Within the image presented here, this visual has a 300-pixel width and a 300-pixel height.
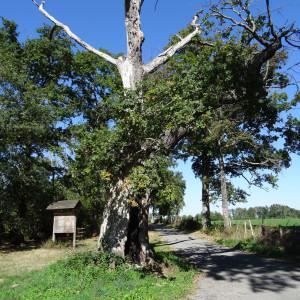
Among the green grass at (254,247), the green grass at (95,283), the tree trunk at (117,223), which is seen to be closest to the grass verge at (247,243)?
the green grass at (254,247)

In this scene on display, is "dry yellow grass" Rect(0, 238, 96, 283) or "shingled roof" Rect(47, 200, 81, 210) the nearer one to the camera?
"dry yellow grass" Rect(0, 238, 96, 283)

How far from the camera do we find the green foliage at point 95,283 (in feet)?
28.2

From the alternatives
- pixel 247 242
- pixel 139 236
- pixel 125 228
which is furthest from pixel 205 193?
pixel 125 228

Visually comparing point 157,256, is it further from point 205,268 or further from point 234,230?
point 234,230

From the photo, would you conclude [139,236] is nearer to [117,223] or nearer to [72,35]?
[117,223]

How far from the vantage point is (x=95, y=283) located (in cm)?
948

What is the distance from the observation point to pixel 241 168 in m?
37.3

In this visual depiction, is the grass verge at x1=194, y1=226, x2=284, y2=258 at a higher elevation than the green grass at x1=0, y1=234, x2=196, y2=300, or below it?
higher

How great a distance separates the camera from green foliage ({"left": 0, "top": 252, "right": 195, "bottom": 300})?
28.2ft

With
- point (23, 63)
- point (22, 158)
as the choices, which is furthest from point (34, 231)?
point (23, 63)

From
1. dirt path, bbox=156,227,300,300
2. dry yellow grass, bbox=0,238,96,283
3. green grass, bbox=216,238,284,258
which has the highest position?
green grass, bbox=216,238,284,258

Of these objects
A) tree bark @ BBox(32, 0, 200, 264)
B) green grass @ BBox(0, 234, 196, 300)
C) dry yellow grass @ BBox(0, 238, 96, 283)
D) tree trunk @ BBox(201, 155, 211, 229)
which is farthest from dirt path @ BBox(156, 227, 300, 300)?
tree trunk @ BBox(201, 155, 211, 229)

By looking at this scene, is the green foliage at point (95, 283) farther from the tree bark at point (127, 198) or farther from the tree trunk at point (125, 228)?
the tree bark at point (127, 198)

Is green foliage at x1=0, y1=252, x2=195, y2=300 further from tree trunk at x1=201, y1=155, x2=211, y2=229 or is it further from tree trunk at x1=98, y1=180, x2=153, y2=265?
tree trunk at x1=201, y1=155, x2=211, y2=229
